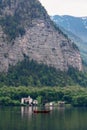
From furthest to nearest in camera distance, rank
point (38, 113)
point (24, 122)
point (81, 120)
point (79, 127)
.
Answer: point (38, 113) < point (81, 120) < point (24, 122) < point (79, 127)

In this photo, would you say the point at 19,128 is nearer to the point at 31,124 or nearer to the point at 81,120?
the point at 31,124

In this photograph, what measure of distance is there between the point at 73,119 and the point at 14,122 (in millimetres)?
21491

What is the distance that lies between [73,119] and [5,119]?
19.0m

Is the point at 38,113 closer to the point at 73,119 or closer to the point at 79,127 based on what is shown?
the point at 73,119

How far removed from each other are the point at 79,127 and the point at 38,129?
1240cm

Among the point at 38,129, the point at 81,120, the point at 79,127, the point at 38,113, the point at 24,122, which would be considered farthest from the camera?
the point at 38,113

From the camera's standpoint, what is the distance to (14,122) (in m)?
134

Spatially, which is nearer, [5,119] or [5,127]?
[5,127]

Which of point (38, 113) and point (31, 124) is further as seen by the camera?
point (38, 113)

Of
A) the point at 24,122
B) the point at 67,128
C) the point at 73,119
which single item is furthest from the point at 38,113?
the point at 67,128

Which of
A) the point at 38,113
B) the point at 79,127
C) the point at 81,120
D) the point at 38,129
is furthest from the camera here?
the point at 38,113

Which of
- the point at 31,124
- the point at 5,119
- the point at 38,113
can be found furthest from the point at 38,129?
the point at 38,113

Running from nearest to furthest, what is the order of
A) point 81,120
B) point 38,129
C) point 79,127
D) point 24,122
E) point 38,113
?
point 38,129 < point 79,127 < point 24,122 < point 81,120 < point 38,113

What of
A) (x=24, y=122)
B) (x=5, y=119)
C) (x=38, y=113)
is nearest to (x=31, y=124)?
(x=24, y=122)
